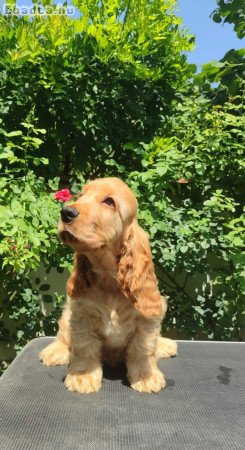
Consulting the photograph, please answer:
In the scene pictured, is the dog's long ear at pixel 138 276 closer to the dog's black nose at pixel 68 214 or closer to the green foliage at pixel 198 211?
→ the dog's black nose at pixel 68 214

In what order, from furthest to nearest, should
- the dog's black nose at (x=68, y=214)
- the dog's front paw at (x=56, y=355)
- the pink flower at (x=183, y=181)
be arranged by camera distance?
1. the pink flower at (x=183, y=181)
2. the dog's front paw at (x=56, y=355)
3. the dog's black nose at (x=68, y=214)

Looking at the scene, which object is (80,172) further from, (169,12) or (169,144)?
(169,12)

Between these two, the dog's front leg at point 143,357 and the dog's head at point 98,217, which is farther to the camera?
the dog's front leg at point 143,357

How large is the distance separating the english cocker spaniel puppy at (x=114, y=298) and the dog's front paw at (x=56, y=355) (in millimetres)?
304

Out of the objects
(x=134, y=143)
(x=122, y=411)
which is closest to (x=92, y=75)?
(x=134, y=143)

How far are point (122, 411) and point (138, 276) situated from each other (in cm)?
61

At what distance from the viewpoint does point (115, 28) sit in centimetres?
346

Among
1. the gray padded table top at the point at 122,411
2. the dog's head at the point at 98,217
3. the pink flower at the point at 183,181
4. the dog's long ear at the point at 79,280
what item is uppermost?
the pink flower at the point at 183,181

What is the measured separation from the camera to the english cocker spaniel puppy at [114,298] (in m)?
2.13

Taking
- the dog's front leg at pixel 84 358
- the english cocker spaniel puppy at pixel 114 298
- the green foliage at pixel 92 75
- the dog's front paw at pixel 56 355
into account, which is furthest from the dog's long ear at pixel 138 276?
the green foliage at pixel 92 75

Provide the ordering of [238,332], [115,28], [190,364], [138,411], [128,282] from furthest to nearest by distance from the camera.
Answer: [238,332]
[115,28]
[190,364]
[128,282]
[138,411]

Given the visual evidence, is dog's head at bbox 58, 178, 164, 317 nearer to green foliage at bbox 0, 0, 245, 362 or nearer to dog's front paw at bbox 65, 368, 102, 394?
dog's front paw at bbox 65, 368, 102, 394

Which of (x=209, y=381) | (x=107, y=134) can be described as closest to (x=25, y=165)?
(x=107, y=134)

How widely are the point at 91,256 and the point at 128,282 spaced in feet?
0.74
